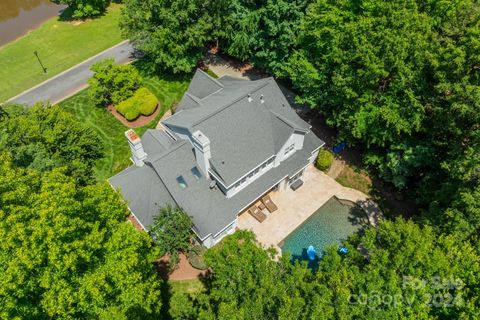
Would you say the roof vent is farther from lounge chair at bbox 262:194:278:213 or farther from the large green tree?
the large green tree

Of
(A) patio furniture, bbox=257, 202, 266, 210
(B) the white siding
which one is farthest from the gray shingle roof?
(A) patio furniture, bbox=257, 202, 266, 210

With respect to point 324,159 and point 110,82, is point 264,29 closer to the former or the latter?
point 324,159

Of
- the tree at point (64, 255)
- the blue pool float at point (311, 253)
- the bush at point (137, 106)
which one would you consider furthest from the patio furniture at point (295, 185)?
the bush at point (137, 106)

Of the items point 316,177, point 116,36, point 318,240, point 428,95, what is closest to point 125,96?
point 116,36

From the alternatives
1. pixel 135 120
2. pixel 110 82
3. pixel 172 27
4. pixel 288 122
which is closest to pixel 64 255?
pixel 288 122

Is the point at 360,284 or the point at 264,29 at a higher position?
the point at 264,29

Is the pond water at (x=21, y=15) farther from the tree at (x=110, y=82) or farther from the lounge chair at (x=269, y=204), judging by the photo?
the lounge chair at (x=269, y=204)
